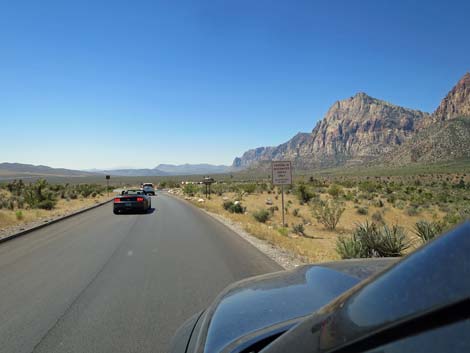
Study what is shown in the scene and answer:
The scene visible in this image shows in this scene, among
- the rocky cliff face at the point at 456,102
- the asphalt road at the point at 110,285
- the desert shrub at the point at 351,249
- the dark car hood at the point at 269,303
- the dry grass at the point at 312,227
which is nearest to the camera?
the dark car hood at the point at 269,303

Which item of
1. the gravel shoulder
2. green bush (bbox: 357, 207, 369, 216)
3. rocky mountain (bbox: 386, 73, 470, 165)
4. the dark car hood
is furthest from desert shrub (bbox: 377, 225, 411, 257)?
rocky mountain (bbox: 386, 73, 470, 165)

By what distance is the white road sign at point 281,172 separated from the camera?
16578 millimetres

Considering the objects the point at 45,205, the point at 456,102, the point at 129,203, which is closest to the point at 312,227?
the point at 129,203

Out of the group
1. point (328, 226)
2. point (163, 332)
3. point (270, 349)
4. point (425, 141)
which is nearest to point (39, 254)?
point (163, 332)

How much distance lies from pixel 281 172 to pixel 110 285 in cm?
1050

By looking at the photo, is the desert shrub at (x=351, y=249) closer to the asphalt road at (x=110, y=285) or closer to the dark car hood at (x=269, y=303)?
the asphalt road at (x=110, y=285)

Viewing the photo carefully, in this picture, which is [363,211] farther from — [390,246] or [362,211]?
[390,246]

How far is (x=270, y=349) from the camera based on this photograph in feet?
5.38

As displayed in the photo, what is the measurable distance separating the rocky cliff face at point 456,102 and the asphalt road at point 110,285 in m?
171

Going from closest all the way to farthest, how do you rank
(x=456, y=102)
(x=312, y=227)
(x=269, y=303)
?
(x=269, y=303) < (x=312, y=227) < (x=456, y=102)

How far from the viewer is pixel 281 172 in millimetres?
16594

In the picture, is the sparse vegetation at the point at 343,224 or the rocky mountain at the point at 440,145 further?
the rocky mountain at the point at 440,145

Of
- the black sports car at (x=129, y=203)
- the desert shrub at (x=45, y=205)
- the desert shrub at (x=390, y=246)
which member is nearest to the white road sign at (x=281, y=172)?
the desert shrub at (x=390, y=246)

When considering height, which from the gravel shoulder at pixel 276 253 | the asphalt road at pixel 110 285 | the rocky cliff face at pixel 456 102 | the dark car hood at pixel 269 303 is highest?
the rocky cliff face at pixel 456 102
